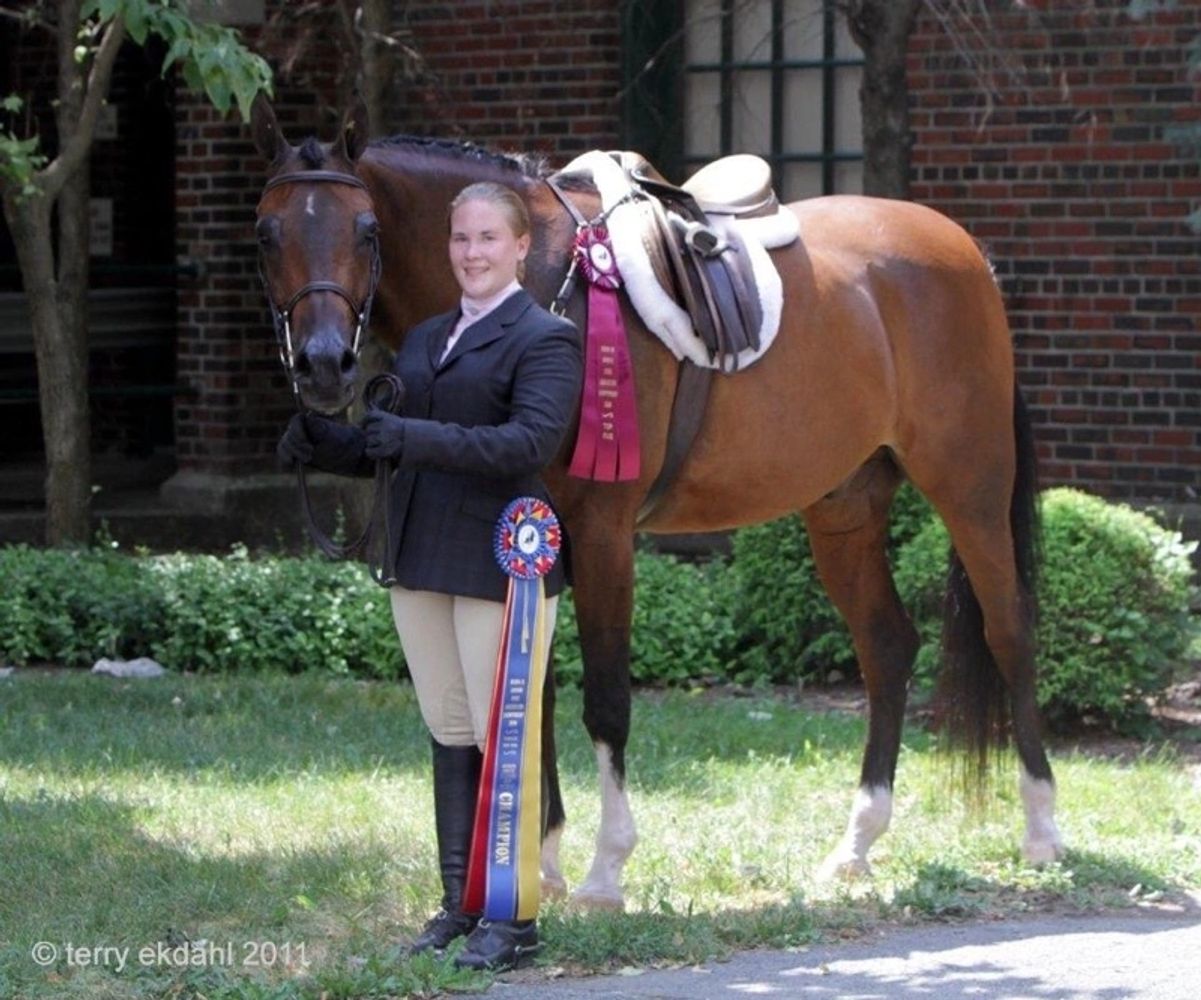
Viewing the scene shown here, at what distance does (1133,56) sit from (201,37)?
5.69 meters

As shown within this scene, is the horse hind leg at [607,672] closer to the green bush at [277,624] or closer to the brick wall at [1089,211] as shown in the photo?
the green bush at [277,624]

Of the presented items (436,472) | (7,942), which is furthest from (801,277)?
(7,942)

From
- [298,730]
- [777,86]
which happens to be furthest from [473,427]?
[777,86]

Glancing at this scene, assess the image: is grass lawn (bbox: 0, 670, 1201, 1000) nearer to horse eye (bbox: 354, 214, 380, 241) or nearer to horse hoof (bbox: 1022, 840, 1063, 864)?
horse hoof (bbox: 1022, 840, 1063, 864)

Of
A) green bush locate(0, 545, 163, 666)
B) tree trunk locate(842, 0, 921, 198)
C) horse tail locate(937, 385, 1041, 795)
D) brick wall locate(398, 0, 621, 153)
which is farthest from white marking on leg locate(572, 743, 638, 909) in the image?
brick wall locate(398, 0, 621, 153)

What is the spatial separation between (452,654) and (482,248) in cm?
102

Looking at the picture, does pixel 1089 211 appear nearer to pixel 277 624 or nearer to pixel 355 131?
pixel 277 624

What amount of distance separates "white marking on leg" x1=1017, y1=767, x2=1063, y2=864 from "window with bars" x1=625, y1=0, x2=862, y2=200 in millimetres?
6007

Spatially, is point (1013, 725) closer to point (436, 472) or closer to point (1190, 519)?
point (436, 472)

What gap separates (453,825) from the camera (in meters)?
5.66

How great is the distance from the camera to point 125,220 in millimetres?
15406

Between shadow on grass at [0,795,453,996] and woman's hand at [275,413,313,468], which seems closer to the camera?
woman's hand at [275,413,313,468]

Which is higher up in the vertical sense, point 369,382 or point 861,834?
point 369,382

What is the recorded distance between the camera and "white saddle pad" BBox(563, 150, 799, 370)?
6.12 metres
